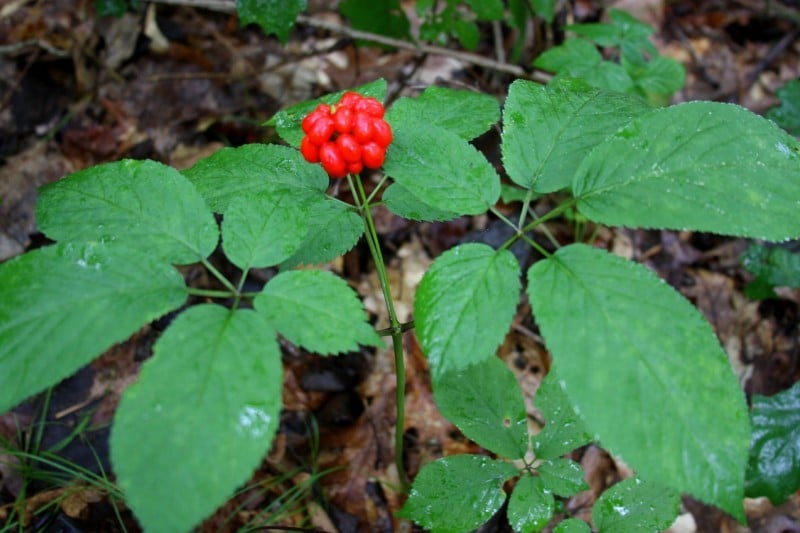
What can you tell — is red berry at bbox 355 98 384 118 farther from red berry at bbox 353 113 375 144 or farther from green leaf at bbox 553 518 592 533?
green leaf at bbox 553 518 592 533

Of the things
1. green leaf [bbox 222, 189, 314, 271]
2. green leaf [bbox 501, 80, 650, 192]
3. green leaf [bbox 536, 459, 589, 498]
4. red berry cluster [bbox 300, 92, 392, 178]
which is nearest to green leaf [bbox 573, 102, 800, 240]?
green leaf [bbox 501, 80, 650, 192]

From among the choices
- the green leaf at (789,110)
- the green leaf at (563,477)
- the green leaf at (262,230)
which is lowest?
the green leaf at (563,477)

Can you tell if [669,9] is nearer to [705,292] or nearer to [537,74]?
[537,74]

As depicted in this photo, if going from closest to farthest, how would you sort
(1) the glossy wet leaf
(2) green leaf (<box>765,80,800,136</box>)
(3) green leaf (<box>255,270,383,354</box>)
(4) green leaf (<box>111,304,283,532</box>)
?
(4) green leaf (<box>111,304,283,532</box>), (3) green leaf (<box>255,270,383,354</box>), (1) the glossy wet leaf, (2) green leaf (<box>765,80,800,136</box>)

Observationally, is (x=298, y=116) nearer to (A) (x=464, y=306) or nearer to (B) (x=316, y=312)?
(B) (x=316, y=312)

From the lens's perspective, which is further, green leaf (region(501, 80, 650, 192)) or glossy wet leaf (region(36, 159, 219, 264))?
green leaf (region(501, 80, 650, 192))

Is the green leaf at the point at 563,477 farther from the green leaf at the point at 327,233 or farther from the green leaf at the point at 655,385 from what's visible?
the green leaf at the point at 327,233

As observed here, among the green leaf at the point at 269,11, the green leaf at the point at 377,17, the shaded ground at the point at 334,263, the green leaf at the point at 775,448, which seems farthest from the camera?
the green leaf at the point at 377,17

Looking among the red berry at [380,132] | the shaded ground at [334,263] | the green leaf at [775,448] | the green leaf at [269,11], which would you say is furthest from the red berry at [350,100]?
the green leaf at [775,448]
